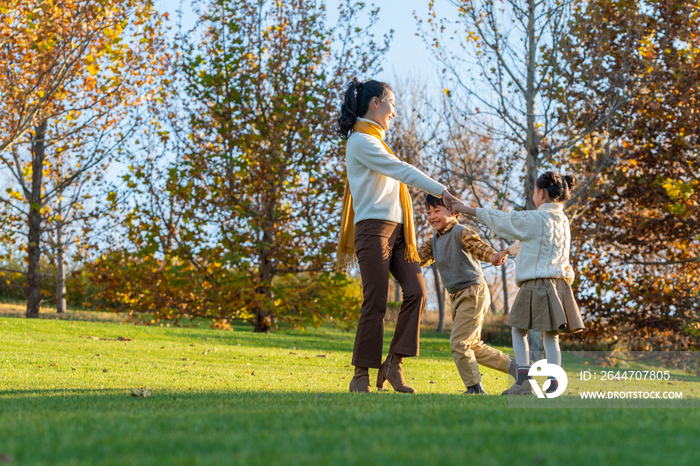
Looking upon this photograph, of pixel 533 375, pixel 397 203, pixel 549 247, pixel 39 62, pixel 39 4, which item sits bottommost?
pixel 533 375

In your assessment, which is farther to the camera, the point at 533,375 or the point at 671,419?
the point at 533,375

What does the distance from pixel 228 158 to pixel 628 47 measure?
358 inches

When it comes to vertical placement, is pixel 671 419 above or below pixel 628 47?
below

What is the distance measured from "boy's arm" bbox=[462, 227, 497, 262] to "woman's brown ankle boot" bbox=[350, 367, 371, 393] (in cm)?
126

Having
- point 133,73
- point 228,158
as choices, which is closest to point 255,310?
point 228,158

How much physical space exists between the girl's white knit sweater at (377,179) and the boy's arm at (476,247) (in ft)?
1.93

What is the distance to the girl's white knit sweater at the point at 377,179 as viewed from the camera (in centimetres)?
415

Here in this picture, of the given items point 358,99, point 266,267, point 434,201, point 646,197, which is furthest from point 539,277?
point 266,267

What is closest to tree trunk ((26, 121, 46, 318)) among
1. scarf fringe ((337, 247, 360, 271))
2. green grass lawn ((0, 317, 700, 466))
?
green grass lawn ((0, 317, 700, 466))

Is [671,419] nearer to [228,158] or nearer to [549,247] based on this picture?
[549,247]

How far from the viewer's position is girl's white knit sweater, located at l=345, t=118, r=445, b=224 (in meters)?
4.15

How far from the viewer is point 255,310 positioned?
1505 centimetres

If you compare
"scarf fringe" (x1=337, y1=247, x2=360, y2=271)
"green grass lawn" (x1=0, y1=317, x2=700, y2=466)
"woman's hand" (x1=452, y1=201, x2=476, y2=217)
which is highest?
"woman's hand" (x1=452, y1=201, x2=476, y2=217)

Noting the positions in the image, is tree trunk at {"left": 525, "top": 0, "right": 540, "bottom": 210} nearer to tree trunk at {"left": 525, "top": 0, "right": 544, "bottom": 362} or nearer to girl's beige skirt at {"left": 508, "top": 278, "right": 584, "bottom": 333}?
tree trunk at {"left": 525, "top": 0, "right": 544, "bottom": 362}
